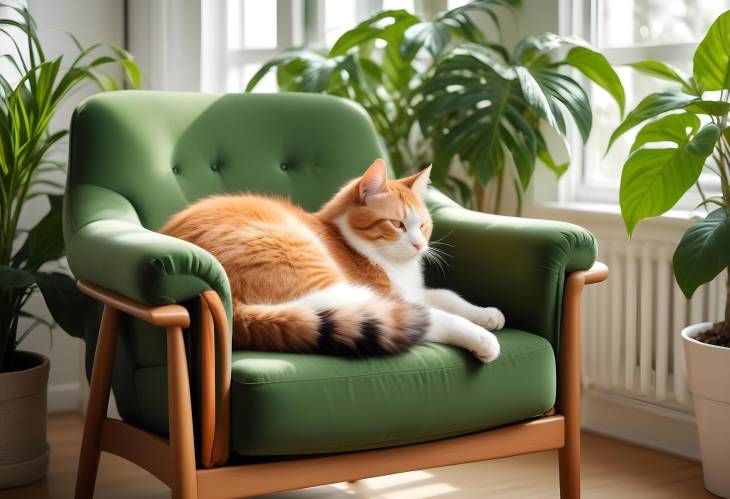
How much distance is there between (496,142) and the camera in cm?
258

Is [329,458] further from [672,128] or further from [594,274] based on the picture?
[672,128]

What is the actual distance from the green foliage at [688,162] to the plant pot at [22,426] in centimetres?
148

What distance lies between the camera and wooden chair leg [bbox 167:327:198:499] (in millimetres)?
1587

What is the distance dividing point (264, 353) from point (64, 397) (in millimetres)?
1672

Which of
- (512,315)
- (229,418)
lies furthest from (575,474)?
(229,418)

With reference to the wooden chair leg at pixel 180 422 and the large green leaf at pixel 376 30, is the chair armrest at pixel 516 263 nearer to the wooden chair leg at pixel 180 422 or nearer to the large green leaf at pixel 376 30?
the wooden chair leg at pixel 180 422

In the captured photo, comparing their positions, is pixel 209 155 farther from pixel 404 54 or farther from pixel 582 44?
pixel 582 44

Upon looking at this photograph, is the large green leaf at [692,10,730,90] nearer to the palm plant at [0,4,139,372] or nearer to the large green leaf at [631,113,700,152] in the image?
the large green leaf at [631,113,700,152]

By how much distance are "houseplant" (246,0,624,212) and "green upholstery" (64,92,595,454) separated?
354 mm

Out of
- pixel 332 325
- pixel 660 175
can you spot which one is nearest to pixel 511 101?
pixel 660 175

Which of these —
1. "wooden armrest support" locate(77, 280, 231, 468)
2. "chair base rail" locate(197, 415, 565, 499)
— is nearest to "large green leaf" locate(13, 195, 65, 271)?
"wooden armrest support" locate(77, 280, 231, 468)

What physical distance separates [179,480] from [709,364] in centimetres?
126

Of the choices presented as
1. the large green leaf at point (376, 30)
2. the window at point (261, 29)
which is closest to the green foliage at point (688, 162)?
the large green leaf at point (376, 30)

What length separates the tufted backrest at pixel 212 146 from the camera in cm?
209
